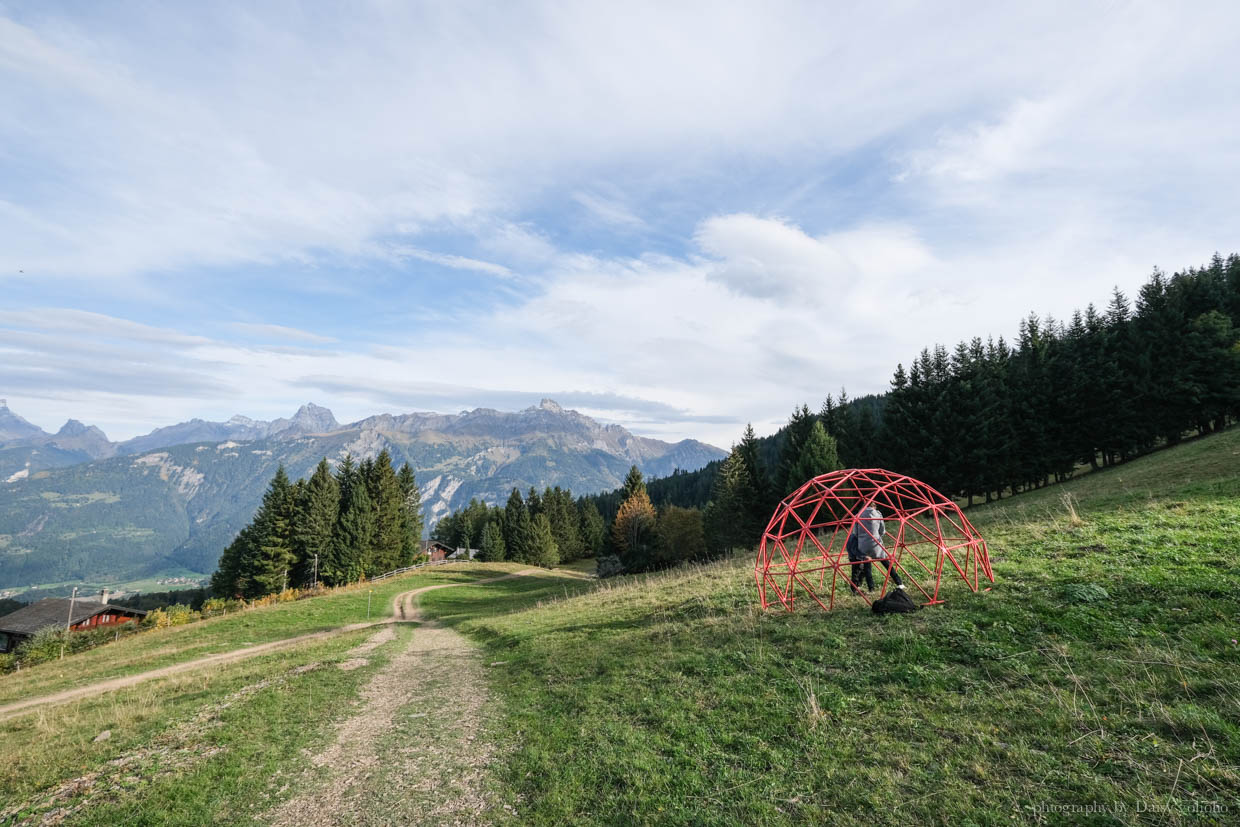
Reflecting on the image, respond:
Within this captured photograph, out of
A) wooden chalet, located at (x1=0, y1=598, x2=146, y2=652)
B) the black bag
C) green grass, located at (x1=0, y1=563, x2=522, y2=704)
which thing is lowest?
wooden chalet, located at (x1=0, y1=598, x2=146, y2=652)

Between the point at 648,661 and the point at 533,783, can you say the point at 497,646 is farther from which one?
the point at 533,783

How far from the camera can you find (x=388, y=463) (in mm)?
64500

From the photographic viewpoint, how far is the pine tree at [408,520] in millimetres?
67750

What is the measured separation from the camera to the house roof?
193 feet

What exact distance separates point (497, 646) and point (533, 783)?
12805 mm

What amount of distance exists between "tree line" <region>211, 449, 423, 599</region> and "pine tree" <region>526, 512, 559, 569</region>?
20353mm

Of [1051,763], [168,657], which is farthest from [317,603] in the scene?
[1051,763]

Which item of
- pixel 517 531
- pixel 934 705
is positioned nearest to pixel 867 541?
pixel 934 705

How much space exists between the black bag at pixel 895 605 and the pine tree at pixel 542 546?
6805 cm

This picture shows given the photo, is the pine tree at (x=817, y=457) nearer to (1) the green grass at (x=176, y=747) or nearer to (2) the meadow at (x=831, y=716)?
(2) the meadow at (x=831, y=716)

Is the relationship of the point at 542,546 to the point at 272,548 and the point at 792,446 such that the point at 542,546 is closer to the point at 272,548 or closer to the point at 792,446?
the point at 272,548

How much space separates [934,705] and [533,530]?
73.0 meters

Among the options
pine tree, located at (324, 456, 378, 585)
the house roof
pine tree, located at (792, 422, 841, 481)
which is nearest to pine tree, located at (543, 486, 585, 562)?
pine tree, located at (324, 456, 378, 585)

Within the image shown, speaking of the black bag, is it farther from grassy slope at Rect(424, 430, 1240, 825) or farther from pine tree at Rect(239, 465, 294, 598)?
pine tree at Rect(239, 465, 294, 598)
